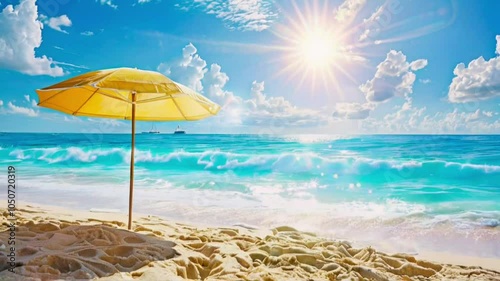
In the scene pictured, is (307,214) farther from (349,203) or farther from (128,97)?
(128,97)

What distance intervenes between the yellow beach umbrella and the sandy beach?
94cm

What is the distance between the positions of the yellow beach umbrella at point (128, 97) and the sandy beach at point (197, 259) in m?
0.94

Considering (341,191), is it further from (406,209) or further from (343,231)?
(343,231)

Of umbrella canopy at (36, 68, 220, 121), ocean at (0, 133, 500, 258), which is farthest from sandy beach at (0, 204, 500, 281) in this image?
umbrella canopy at (36, 68, 220, 121)

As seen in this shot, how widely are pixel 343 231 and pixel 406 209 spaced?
3040mm

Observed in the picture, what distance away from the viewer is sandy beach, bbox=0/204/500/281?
9.34 feet

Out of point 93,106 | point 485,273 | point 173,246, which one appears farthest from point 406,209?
point 93,106

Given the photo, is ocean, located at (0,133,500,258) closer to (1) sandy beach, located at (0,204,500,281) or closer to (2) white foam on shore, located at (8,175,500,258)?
(2) white foam on shore, located at (8,175,500,258)

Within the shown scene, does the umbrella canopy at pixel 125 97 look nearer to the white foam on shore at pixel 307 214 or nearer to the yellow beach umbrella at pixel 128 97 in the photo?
the yellow beach umbrella at pixel 128 97

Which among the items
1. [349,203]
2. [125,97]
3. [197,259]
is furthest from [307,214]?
[125,97]

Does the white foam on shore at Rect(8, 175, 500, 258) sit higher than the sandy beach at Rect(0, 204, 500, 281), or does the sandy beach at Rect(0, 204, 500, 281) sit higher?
the sandy beach at Rect(0, 204, 500, 281)

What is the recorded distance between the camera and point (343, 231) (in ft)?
19.2

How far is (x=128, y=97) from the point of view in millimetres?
5102

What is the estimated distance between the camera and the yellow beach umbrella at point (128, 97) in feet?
11.9
